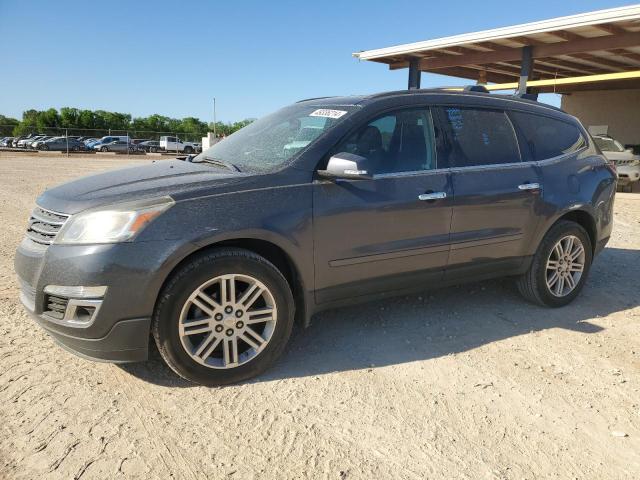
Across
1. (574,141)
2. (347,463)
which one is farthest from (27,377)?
(574,141)

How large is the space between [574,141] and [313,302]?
3.01 metres

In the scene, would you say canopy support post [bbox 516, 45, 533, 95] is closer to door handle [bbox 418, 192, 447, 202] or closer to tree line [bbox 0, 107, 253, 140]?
door handle [bbox 418, 192, 447, 202]

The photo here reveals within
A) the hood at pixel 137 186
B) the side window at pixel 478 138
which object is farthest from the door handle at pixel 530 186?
the hood at pixel 137 186

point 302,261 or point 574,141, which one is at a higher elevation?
point 574,141

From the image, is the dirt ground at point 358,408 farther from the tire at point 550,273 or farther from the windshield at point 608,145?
the windshield at point 608,145

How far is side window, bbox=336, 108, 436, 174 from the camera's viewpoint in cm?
342

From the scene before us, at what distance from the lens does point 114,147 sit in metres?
42.1

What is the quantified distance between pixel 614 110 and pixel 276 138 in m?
24.1

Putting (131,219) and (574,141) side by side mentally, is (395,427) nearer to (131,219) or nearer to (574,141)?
(131,219)

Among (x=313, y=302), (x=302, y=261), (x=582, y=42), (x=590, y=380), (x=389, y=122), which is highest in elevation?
(x=582, y=42)

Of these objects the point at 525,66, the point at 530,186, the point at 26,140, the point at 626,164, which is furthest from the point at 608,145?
the point at 26,140

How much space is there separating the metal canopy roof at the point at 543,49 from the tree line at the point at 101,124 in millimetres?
35522

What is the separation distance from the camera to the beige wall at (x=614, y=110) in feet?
71.9

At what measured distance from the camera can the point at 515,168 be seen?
4.00 metres
